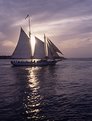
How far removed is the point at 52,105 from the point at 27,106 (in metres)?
2.83

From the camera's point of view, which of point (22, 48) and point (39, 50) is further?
point (39, 50)

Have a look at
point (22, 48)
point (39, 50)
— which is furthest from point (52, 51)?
point (22, 48)

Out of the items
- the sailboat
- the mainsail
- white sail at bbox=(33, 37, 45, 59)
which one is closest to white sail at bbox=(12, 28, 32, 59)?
the sailboat

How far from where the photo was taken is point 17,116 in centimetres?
2344

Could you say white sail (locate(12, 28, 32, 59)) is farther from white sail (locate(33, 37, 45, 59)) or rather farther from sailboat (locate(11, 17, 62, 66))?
white sail (locate(33, 37, 45, 59))

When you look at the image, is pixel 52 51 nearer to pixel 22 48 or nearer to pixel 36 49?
pixel 36 49

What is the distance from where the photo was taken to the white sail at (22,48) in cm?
10531

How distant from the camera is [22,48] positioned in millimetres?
105938

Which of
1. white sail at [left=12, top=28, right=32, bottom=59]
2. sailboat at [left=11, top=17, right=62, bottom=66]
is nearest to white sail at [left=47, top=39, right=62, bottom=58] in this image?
sailboat at [left=11, top=17, right=62, bottom=66]

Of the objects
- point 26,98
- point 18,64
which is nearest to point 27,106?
point 26,98

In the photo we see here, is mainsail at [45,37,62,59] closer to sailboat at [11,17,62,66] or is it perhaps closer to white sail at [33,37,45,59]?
Result: sailboat at [11,17,62,66]

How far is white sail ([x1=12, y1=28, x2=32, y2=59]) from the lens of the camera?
4146 inches

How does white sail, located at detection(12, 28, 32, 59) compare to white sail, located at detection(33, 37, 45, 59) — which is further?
white sail, located at detection(33, 37, 45, 59)

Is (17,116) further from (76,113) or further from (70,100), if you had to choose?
(70,100)
